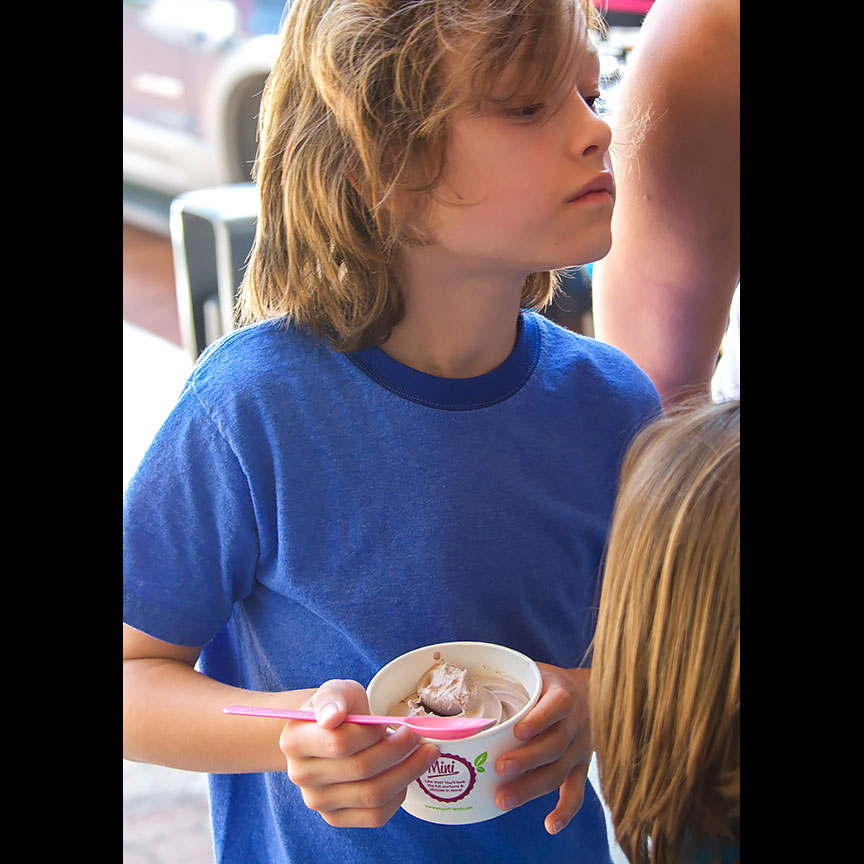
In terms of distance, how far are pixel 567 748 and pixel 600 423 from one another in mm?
328

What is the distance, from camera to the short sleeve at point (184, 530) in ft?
2.54

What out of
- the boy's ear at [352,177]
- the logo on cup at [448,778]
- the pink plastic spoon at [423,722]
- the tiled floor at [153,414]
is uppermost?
the boy's ear at [352,177]

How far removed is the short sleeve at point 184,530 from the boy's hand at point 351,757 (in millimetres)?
154

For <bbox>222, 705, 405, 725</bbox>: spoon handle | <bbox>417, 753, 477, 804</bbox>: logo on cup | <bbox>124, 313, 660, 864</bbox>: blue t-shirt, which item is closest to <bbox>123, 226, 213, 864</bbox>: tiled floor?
<bbox>124, 313, 660, 864</bbox>: blue t-shirt

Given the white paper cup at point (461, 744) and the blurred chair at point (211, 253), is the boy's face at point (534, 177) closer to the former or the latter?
the white paper cup at point (461, 744)

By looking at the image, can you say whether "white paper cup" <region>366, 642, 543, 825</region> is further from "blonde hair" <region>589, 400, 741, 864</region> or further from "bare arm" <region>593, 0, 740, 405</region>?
"bare arm" <region>593, 0, 740, 405</region>

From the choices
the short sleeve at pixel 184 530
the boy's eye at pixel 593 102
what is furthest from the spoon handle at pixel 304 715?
the boy's eye at pixel 593 102

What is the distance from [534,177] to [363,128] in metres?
0.16

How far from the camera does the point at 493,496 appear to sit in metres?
0.87

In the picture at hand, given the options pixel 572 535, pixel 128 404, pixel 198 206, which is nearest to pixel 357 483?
pixel 572 535

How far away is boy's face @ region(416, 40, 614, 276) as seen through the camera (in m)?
0.75

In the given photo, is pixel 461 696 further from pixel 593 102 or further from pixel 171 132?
pixel 171 132

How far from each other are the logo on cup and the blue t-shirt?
15 centimetres
